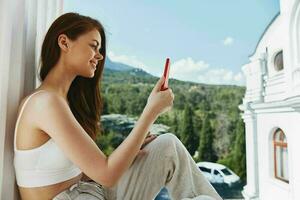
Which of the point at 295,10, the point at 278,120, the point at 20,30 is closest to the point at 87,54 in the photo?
the point at 20,30

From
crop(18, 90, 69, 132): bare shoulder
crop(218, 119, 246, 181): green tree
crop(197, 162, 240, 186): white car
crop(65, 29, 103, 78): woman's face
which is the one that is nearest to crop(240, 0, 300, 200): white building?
crop(218, 119, 246, 181): green tree

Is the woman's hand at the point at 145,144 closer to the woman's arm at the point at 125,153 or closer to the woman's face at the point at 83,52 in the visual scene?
the woman's arm at the point at 125,153

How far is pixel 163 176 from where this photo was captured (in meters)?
0.55

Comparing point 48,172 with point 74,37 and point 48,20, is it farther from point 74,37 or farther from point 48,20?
point 48,20

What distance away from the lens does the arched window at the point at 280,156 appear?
7.22 feet

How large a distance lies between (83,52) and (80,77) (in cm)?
12

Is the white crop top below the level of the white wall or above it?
below

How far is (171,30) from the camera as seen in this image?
2.04m

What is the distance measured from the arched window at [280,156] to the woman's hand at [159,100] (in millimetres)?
1927

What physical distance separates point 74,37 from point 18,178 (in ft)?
0.95

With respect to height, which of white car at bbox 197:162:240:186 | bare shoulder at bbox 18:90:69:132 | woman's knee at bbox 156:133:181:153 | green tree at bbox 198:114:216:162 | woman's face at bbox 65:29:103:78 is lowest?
white car at bbox 197:162:240:186

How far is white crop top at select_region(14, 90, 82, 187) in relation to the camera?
0.49 m

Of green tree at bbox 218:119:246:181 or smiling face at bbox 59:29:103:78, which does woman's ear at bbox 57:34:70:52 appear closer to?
smiling face at bbox 59:29:103:78

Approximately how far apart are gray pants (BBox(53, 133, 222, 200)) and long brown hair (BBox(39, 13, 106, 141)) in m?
0.17
